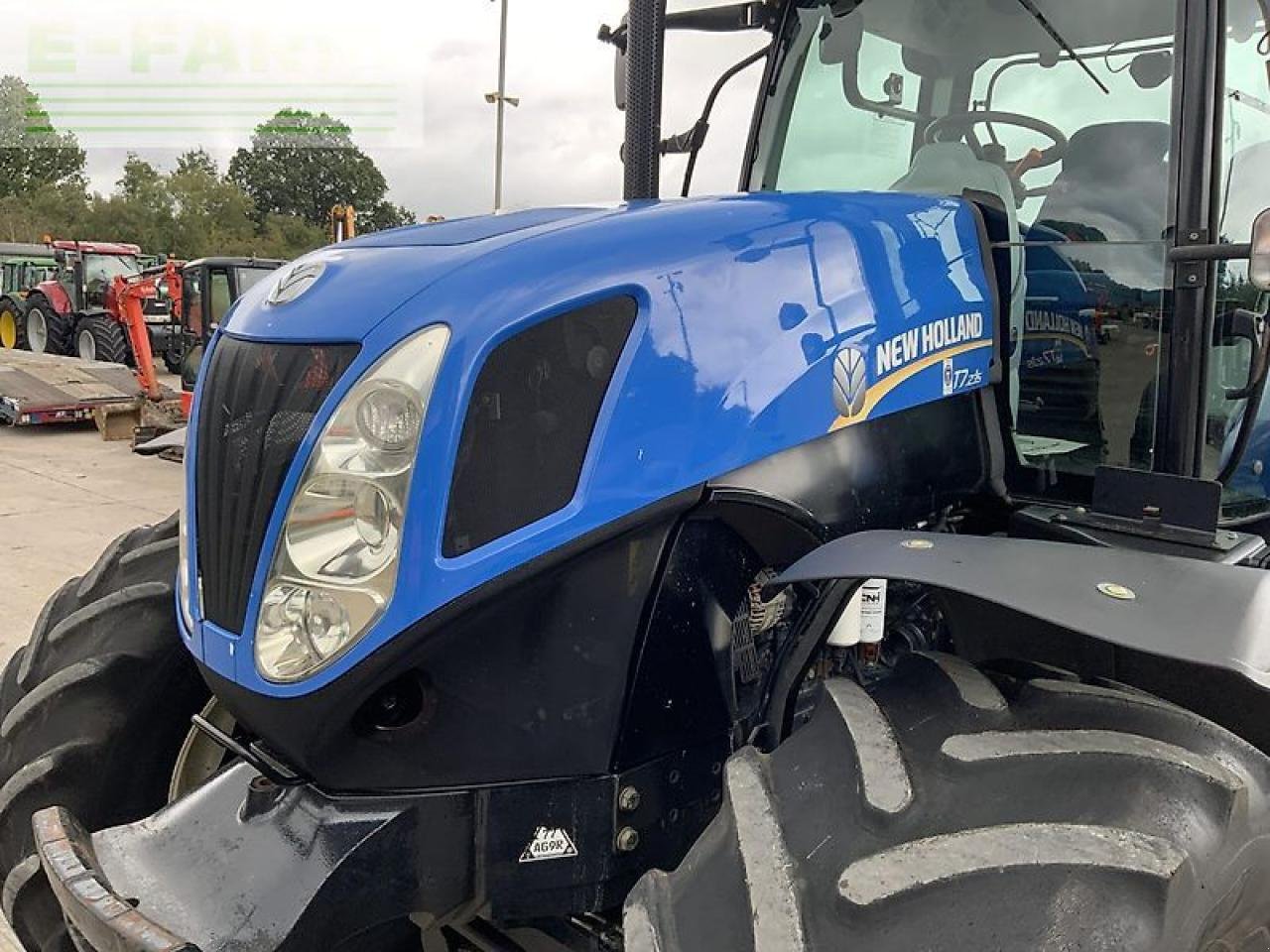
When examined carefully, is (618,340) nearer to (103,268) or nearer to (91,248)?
(103,268)

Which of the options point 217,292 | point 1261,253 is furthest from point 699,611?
point 217,292

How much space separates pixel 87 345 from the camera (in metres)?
18.2

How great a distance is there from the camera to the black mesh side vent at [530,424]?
1.58m

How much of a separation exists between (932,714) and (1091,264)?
112cm

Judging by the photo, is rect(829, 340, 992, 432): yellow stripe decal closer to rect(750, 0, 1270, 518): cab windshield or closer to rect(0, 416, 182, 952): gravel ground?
rect(750, 0, 1270, 518): cab windshield

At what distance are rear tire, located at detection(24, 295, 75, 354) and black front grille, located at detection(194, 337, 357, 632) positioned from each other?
63.0ft

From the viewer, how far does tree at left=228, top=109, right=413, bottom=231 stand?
199 ft

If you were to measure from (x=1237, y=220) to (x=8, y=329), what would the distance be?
2249cm

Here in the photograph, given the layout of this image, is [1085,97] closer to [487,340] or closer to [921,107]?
[921,107]

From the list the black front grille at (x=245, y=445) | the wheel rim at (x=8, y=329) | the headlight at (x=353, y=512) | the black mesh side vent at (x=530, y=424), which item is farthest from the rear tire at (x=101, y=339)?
the black mesh side vent at (x=530, y=424)

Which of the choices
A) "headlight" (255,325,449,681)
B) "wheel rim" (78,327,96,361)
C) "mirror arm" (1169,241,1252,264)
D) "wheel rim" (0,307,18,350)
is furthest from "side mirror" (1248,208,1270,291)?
"wheel rim" (0,307,18,350)

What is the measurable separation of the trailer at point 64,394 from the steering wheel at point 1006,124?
34.9 feet

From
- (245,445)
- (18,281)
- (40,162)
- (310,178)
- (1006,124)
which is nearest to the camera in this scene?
(245,445)

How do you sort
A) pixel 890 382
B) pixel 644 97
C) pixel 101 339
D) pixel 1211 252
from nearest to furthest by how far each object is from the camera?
pixel 890 382, pixel 1211 252, pixel 644 97, pixel 101 339
